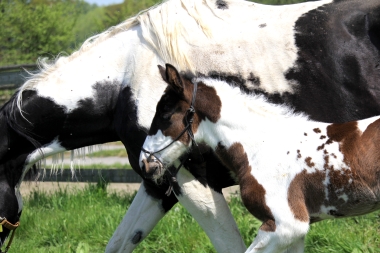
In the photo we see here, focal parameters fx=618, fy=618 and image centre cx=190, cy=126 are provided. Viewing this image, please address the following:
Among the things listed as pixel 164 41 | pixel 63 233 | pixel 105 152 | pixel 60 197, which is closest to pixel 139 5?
pixel 105 152

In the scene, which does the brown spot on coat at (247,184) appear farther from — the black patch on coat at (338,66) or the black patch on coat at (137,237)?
the black patch on coat at (137,237)

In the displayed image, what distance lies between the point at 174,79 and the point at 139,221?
119 centimetres

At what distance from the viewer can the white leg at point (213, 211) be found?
3879mm

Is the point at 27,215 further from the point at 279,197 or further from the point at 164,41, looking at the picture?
the point at 279,197

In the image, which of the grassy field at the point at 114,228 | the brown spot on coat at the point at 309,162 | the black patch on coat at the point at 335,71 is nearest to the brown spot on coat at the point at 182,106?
the black patch on coat at the point at 335,71

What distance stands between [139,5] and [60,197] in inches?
454

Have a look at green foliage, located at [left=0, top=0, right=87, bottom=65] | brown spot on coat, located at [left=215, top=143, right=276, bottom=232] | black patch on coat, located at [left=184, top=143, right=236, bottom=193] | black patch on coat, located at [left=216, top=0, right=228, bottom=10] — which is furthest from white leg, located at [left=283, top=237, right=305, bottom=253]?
green foliage, located at [left=0, top=0, right=87, bottom=65]

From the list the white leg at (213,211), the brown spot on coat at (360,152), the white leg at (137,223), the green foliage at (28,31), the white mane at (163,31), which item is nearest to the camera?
the brown spot on coat at (360,152)

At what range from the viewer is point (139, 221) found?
14.4 feet

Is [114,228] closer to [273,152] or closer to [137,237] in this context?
[137,237]

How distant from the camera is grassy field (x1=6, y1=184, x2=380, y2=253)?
4906mm

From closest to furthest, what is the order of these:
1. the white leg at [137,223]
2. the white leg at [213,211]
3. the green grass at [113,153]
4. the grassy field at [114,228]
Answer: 1. the white leg at [213,211]
2. the white leg at [137,223]
3. the grassy field at [114,228]
4. the green grass at [113,153]

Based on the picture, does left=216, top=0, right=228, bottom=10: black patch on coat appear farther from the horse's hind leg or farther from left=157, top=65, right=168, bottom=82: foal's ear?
the horse's hind leg

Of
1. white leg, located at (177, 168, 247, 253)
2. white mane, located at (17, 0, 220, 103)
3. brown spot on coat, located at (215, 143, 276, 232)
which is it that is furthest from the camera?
white mane, located at (17, 0, 220, 103)
